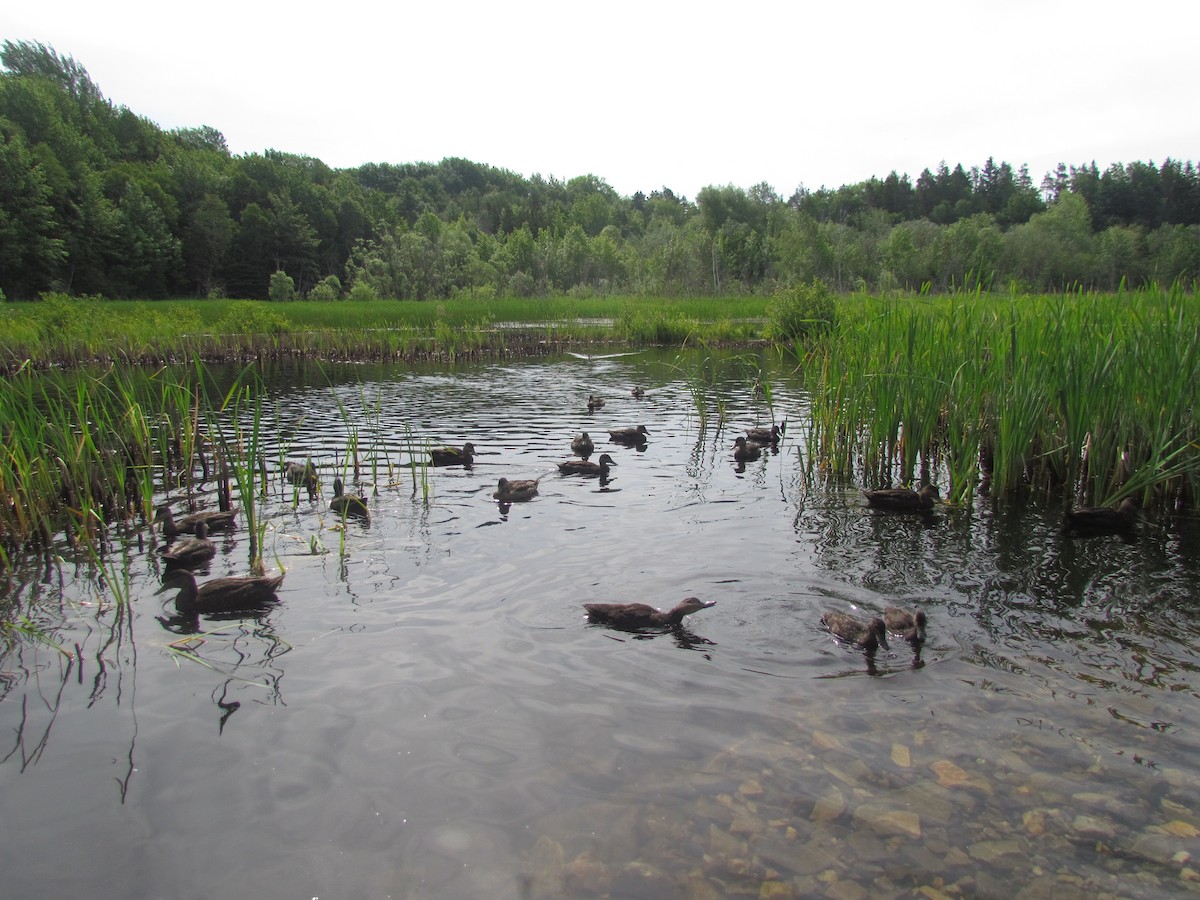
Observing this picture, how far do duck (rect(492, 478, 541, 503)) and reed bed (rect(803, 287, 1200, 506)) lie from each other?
12.3ft

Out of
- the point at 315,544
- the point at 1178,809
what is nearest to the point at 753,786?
the point at 1178,809

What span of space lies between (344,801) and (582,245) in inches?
3806

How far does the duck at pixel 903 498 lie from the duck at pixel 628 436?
15.9ft

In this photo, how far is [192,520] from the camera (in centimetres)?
778

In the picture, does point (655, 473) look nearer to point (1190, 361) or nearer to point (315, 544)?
point (315, 544)

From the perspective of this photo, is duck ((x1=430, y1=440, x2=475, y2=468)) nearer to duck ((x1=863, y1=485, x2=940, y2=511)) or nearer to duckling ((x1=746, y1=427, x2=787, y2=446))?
duckling ((x1=746, y1=427, x2=787, y2=446))

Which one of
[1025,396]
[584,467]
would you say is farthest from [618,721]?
[584,467]

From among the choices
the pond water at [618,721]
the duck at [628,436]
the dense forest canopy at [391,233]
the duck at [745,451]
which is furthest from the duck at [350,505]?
the dense forest canopy at [391,233]

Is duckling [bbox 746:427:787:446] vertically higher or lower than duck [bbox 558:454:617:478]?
higher

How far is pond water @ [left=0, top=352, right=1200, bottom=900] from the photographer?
11.2ft

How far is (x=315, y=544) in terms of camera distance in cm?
735

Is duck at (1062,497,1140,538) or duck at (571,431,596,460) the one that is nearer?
duck at (1062,497,1140,538)

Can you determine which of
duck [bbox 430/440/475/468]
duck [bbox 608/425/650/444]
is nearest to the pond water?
duck [bbox 430/440/475/468]

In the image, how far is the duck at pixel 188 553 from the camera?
691 cm
